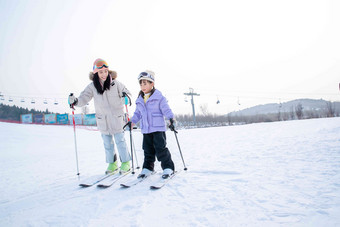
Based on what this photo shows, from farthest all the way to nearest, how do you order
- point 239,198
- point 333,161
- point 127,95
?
point 127,95 → point 333,161 → point 239,198

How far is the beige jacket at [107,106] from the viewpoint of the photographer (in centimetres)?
311

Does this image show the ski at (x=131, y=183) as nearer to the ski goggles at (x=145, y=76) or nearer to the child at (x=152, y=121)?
the child at (x=152, y=121)

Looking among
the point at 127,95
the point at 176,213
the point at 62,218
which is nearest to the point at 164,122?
the point at 127,95

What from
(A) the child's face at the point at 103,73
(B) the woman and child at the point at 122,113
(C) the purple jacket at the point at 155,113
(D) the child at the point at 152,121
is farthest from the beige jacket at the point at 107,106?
(C) the purple jacket at the point at 155,113

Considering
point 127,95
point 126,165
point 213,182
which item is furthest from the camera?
point 127,95

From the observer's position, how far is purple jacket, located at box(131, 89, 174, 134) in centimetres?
282

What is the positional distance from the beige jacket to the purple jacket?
1.72 ft

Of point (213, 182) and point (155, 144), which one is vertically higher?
point (155, 144)

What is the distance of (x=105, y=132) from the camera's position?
3.11 meters

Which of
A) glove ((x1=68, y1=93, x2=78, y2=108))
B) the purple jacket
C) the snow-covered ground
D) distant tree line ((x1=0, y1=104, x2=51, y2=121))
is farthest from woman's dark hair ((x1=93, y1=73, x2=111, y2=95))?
distant tree line ((x1=0, y1=104, x2=51, y2=121))

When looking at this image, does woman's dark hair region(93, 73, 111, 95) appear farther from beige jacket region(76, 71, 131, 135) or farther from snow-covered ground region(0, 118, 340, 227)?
snow-covered ground region(0, 118, 340, 227)

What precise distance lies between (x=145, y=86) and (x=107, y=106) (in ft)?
2.57

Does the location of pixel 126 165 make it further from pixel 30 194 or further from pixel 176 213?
pixel 176 213

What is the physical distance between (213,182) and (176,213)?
85 cm
